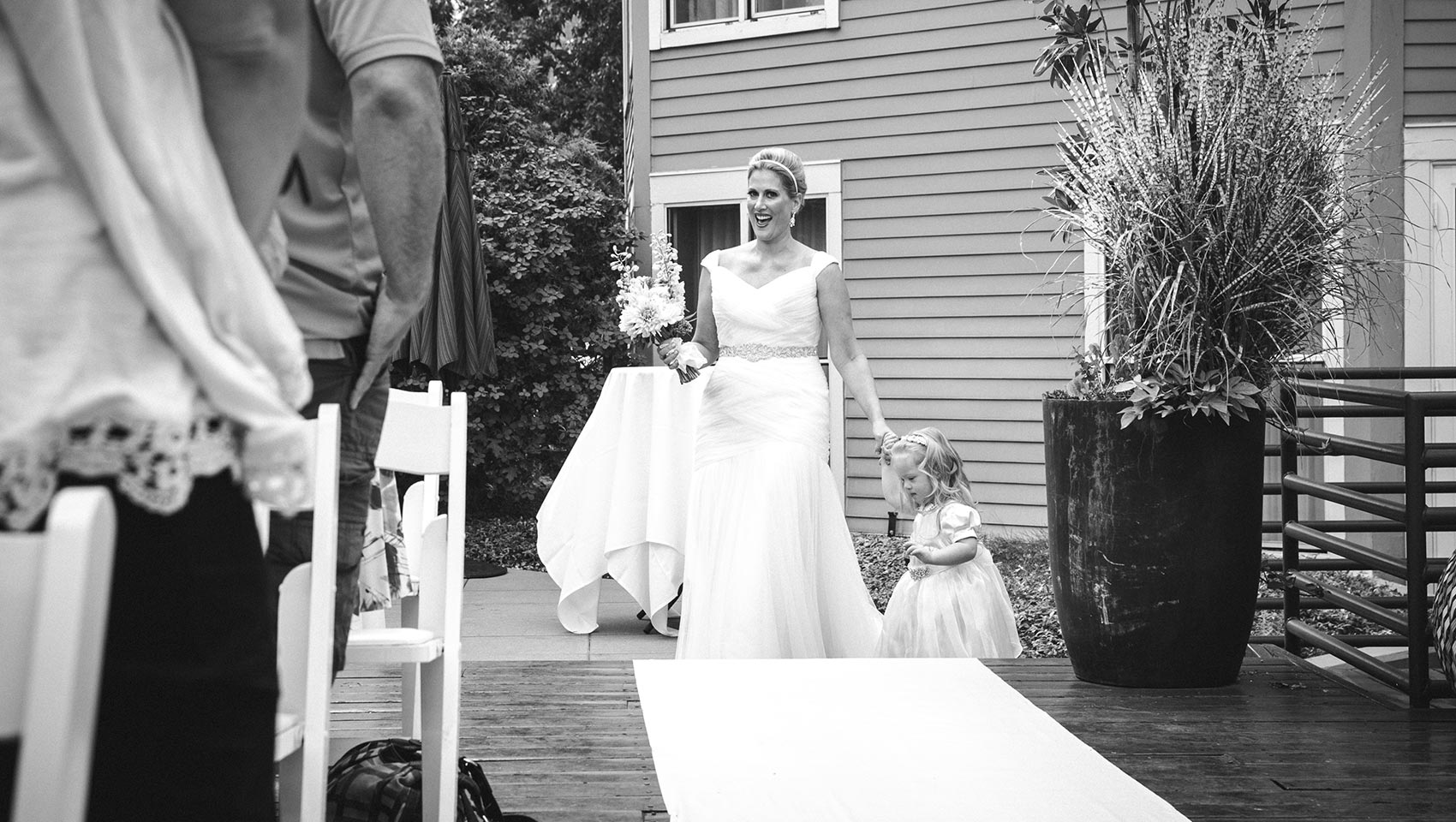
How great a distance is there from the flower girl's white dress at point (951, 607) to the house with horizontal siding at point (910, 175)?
4436mm

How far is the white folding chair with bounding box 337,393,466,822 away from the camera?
2691 millimetres

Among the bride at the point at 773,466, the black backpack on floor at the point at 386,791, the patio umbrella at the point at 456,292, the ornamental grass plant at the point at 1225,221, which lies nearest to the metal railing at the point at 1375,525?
the ornamental grass plant at the point at 1225,221

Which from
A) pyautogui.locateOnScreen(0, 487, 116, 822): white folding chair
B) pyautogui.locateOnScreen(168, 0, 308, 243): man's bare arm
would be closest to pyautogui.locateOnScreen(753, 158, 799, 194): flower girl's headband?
pyautogui.locateOnScreen(168, 0, 308, 243): man's bare arm

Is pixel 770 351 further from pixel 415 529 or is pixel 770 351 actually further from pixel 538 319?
pixel 538 319

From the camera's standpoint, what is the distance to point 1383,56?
26.6ft

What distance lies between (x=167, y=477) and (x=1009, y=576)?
7721 millimetres

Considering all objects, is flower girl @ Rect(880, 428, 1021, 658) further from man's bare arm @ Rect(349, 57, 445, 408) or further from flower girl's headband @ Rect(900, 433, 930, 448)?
man's bare arm @ Rect(349, 57, 445, 408)

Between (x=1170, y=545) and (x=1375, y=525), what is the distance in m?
1.64

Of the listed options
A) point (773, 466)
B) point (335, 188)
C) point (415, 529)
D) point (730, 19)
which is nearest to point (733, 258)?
point (773, 466)

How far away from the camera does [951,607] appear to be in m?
5.18

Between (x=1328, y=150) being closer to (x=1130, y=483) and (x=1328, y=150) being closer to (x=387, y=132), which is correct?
(x=1130, y=483)

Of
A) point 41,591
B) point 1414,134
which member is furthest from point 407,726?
point 1414,134

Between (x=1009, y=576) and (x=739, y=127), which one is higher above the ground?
(x=739, y=127)

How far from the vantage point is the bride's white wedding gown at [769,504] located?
17.6 feet
